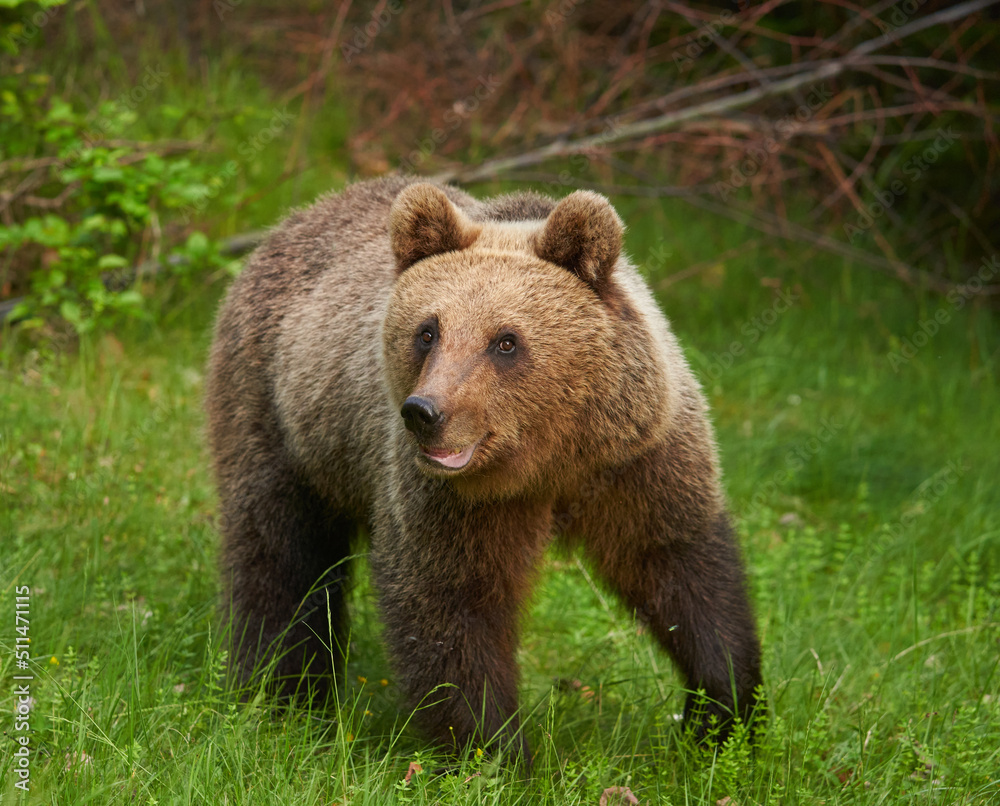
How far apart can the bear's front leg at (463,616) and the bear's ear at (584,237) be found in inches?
33.5

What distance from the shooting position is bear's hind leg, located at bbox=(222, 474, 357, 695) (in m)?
4.56

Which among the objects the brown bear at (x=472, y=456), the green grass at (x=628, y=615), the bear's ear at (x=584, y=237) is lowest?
the green grass at (x=628, y=615)

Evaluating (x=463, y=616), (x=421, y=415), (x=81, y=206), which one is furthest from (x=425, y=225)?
(x=81, y=206)

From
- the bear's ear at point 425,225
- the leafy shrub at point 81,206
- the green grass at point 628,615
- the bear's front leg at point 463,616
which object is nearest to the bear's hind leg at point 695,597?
the green grass at point 628,615

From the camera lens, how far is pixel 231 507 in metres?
4.67

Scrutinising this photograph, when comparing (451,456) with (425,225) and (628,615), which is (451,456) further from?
(628,615)

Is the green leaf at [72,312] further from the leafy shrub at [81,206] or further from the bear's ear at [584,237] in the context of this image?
the bear's ear at [584,237]

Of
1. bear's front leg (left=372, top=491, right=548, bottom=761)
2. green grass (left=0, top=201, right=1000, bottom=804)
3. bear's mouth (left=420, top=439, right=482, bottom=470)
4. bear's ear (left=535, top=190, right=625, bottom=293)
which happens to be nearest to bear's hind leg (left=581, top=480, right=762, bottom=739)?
green grass (left=0, top=201, right=1000, bottom=804)

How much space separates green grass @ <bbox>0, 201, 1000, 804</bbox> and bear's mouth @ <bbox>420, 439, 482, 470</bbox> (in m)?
0.94

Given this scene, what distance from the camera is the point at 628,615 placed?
4270 millimetres

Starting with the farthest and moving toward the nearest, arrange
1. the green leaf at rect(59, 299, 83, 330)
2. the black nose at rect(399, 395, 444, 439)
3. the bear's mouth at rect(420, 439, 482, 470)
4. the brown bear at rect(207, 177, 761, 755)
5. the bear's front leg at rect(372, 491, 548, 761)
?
the green leaf at rect(59, 299, 83, 330) < the bear's front leg at rect(372, 491, 548, 761) < the brown bear at rect(207, 177, 761, 755) < the bear's mouth at rect(420, 439, 482, 470) < the black nose at rect(399, 395, 444, 439)

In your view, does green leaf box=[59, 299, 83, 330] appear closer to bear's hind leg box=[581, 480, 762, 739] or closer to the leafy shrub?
the leafy shrub

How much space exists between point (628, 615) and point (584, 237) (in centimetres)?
162

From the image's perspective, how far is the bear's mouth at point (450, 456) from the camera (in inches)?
126
